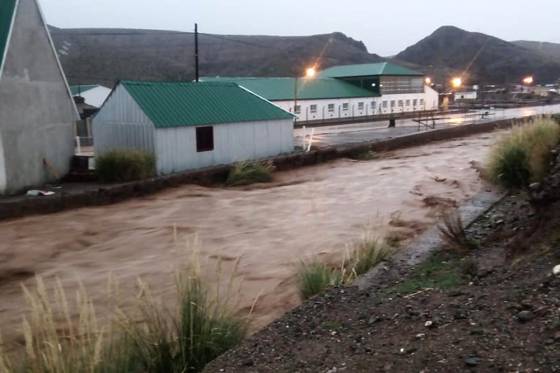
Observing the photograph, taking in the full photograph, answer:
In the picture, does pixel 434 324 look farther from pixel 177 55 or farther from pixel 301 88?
pixel 177 55

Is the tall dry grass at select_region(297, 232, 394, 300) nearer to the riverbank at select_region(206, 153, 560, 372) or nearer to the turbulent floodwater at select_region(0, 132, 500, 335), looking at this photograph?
the riverbank at select_region(206, 153, 560, 372)

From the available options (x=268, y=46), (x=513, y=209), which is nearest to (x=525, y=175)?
(x=513, y=209)

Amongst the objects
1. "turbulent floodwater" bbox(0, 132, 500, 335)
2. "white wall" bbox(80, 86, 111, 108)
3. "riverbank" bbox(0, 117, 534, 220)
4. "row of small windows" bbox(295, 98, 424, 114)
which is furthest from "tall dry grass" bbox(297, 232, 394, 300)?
"white wall" bbox(80, 86, 111, 108)

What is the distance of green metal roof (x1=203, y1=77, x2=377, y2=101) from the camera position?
50312 millimetres

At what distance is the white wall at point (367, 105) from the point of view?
169ft

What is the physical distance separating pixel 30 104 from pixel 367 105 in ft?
147

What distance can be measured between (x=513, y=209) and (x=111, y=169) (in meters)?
13.0

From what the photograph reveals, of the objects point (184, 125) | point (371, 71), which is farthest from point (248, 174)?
point (371, 71)

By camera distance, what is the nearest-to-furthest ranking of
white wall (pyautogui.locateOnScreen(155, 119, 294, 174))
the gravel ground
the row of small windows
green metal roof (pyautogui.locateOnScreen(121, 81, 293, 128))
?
the gravel ground
white wall (pyautogui.locateOnScreen(155, 119, 294, 174))
green metal roof (pyautogui.locateOnScreen(121, 81, 293, 128))
the row of small windows

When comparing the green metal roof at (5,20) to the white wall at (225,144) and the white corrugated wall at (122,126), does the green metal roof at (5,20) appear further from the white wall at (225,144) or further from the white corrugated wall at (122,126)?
the white wall at (225,144)

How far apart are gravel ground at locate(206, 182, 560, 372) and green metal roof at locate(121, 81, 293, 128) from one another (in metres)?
16.2

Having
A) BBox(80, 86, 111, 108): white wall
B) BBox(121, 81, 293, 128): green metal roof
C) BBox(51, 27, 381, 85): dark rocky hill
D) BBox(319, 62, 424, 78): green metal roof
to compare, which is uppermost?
BBox(51, 27, 381, 85): dark rocky hill

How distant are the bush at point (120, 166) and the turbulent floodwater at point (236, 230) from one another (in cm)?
115

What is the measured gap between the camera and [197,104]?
2278 centimetres
